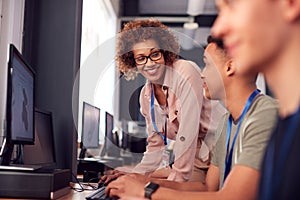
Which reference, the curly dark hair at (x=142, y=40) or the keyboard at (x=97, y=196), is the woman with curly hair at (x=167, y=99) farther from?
the keyboard at (x=97, y=196)

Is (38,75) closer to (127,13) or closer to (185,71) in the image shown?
(185,71)

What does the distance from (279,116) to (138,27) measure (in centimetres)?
170

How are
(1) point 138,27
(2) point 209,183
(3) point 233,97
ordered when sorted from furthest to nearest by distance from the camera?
1. (1) point 138,27
2. (2) point 209,183
3. (3) point 233,97

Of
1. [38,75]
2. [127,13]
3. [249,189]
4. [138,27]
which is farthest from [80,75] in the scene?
[127,13]

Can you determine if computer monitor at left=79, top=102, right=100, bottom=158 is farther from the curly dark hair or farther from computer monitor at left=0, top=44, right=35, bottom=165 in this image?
computer monitor at left=0, top=44, right=35, bottom=165

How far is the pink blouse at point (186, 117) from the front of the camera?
6.19 feet

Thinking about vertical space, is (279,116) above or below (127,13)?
below

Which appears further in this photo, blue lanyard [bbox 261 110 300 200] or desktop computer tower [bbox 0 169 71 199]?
desktop computer tower [bbox 0 169 71 199]

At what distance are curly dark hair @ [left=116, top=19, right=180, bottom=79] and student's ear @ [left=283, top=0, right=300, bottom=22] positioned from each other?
1613 mm

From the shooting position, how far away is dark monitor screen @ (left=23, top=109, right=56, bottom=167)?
6.33 feet

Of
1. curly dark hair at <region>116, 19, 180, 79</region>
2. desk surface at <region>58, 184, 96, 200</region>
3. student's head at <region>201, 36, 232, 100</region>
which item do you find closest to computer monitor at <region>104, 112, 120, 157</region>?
curly dark hair at <region>116, 19, 180, 79</region>

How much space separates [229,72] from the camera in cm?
140

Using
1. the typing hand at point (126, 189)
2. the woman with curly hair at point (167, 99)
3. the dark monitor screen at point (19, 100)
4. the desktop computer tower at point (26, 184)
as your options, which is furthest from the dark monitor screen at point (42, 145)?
the typing hand at point (126, 189)

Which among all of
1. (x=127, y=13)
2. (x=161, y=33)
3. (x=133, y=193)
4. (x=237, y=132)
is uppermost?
(x=127, y=13)
